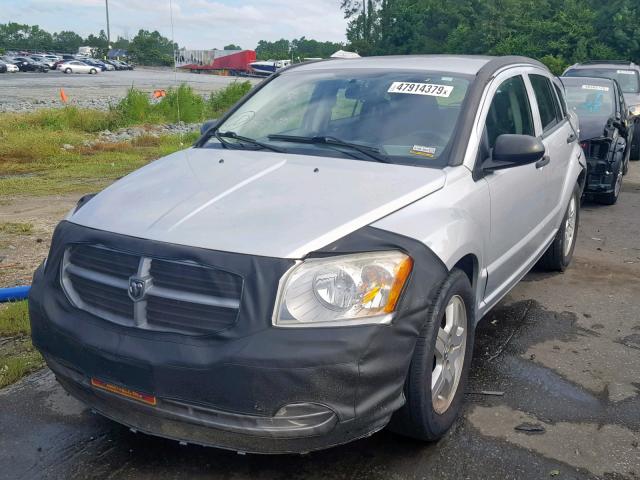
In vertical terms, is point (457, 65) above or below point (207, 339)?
above

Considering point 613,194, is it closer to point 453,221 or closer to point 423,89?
point 423,89

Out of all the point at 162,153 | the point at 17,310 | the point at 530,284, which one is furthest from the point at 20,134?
the point at 530,284

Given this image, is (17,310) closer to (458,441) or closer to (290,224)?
(290,224)

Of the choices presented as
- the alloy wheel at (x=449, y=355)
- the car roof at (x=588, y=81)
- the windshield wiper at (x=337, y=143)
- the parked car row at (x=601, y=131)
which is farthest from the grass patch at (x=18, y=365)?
the car roof at (x=588, y=81)

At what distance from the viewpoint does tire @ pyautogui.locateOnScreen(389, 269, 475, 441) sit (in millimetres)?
3160

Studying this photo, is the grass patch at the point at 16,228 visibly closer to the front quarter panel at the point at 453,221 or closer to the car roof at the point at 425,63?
the car roof at the point at 425,63

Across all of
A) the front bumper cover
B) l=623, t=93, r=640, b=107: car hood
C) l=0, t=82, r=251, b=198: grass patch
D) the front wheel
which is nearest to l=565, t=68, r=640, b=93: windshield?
l=623, t=93, r=640, b=107: car hood

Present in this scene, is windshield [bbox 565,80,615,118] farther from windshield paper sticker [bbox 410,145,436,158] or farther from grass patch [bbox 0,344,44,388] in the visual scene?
grass patch [bbox 0,344,44,388]

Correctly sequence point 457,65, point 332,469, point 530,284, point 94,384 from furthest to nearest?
Result: point 530,284 → point 457,65 → point 332,469 → point 94,384

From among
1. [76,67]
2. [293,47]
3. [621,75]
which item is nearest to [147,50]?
[293,47]

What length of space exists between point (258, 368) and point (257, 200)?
3.10ft

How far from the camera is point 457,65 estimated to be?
468cm

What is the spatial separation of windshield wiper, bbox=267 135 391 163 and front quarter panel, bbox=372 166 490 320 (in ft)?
1.29

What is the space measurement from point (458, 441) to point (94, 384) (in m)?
1.75
